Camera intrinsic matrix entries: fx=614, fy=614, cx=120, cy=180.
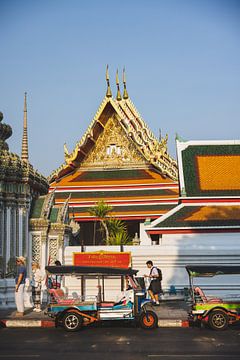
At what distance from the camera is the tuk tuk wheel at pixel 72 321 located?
36.8 feet

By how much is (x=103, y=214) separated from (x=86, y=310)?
22336 mm

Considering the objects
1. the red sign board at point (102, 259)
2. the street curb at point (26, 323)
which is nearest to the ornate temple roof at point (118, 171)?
the red sign board at point (102, 259)

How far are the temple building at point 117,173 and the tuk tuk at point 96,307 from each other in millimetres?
23269

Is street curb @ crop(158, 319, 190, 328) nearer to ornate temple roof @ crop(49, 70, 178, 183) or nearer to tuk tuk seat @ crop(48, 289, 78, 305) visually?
tuk tuk seat @ crop(48, 289, 78, 305)

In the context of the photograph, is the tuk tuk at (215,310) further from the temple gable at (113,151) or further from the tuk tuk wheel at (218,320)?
the temple gable at (113,151)

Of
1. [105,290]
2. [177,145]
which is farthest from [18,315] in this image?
[177,145]

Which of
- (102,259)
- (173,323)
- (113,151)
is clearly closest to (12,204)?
(102,259)

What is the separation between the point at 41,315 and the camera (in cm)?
1364

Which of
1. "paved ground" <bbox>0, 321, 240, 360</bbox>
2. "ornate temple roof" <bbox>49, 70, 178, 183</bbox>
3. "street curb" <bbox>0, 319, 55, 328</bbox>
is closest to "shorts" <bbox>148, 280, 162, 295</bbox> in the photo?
"paved ground" <bbox>0, 321, 240, 360</bbox>

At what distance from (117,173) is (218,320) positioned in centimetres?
2729

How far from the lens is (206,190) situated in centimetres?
2623

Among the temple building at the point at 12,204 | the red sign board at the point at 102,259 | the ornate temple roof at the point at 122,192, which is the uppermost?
the ornate temple roof at the point at 122,192

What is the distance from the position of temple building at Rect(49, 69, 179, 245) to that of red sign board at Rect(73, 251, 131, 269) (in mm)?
16066

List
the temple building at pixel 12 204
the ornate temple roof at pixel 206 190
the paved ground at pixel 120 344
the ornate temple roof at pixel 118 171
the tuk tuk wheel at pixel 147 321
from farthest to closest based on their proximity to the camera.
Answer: the ornate temple roof at pixel 118 171
the ornate temple roof at pixel 206 190
the temple building at pixel 12 204
the tuk tuk wheel at pixel 147 321
the paved ground at pixel 120 344
